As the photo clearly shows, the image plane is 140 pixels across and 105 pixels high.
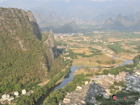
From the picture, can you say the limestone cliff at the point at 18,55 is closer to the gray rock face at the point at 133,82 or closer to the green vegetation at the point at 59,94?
the green vegetation at the point at 59,94

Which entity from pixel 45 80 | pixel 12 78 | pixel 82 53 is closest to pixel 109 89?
pixel 45 80

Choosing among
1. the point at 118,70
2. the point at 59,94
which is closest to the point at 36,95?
the point at 59,94

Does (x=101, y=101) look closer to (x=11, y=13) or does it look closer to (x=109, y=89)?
(x=109, y=89)

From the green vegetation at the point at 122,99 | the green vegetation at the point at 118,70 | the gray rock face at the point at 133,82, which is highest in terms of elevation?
the green vegetation at the point at 122,99

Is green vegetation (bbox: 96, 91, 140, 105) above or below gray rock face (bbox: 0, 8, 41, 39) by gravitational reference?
below

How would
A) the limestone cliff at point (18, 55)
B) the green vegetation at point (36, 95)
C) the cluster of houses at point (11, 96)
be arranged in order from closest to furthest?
1. the green vegetation at point (36, 95)
2. the cluster of houses at point (11, 96)
3. the limestone cliff at point (18, 55)

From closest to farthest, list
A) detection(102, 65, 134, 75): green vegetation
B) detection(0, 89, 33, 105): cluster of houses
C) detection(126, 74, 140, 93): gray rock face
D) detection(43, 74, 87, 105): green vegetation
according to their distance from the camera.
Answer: detection(43, 74, 87, 105): green vegetation, detection(0, 89, 33, 105): cluster of houses, detection(126, 74, 140, 93): gray rock face, detection(102, 65, 134, 75): green vegetation

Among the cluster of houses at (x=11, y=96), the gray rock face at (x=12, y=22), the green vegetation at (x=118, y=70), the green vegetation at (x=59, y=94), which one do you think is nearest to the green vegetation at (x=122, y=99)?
the green vegetation at (x=59, y=94)

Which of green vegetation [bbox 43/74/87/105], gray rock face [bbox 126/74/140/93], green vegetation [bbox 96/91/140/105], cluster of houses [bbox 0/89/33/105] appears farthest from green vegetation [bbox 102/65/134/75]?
cluster of houses [bbox 0/89/33/105]

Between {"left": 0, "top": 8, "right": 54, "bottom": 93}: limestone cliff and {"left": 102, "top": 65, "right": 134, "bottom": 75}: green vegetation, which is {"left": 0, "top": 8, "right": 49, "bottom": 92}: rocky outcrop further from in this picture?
{"left": 102, "top": 65, "right": 134, "bottom": 75}: green vegetation
